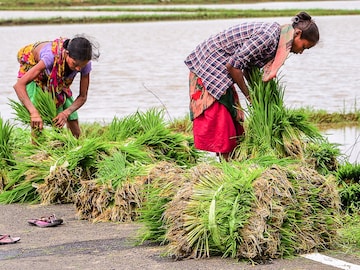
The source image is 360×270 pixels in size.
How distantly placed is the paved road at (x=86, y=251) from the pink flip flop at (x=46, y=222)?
0.11 ft

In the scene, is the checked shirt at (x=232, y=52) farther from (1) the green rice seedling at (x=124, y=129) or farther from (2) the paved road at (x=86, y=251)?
(2) the paved road at (x=86, y=251)

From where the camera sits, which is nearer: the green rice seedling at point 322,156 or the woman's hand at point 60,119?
the green rice seedling at point 322,156

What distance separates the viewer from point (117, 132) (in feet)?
26.2

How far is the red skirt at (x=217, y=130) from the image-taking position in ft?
23.2

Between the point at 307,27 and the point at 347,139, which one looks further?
the point at 347,139

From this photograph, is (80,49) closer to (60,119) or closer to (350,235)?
(60,119)

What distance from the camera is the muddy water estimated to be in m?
13.9

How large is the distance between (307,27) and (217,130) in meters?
1.05

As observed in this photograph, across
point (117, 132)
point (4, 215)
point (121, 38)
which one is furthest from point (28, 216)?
point (121, 38)

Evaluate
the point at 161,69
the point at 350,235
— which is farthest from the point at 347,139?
the point at 161,69

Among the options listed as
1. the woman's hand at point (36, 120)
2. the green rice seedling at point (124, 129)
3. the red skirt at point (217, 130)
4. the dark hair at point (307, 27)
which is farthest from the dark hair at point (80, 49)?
the dark hair at point (307, 27)

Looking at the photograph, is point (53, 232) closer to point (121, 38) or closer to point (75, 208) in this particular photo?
point (75, 208)

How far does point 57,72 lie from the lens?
7.85m

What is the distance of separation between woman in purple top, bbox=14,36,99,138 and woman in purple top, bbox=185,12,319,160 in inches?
37.5
